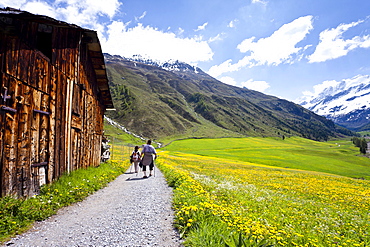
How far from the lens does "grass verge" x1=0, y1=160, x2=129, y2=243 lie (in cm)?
654

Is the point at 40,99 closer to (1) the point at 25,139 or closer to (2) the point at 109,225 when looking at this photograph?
(1) the point at 25,139

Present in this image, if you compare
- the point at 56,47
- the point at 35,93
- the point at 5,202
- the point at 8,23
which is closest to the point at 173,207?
the point at 5,202

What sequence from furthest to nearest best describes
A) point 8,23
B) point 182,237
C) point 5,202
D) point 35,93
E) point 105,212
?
point 35,93
point 105,212
point 8,23
point 5,202
point 182,237

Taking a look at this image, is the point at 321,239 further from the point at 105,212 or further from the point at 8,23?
the point at 8,23

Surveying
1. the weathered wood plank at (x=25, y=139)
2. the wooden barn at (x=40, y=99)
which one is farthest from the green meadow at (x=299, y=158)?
the weathered wood plank at (x=25, y=139)

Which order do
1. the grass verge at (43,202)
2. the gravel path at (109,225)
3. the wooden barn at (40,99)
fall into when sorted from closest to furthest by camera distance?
1. the gravel path at (109,225)
2. the grass verge at (43,202)
3. the wooden barn at (40,99)

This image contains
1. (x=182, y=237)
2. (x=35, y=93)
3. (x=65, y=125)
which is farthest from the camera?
(x=65, y=125)

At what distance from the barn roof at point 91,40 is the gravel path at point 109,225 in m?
7.23

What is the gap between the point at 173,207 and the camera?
8758 millimetres

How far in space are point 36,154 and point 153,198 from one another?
547cm

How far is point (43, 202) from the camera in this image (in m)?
8.58

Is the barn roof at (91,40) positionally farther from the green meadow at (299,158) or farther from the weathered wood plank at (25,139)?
the green meadow at (299,158)

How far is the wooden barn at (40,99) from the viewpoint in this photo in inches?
312

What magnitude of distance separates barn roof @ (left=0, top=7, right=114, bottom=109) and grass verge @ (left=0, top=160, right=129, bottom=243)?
21.1 ft
